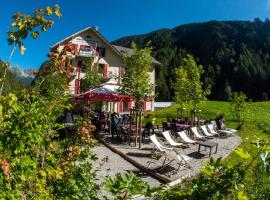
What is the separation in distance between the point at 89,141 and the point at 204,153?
397 inches

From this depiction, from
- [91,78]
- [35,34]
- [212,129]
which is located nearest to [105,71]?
[91,78]

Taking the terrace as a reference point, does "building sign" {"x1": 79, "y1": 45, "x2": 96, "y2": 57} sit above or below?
above

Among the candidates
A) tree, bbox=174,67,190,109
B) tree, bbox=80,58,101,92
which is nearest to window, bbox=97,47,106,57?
tree, bbox=80,58,101,92

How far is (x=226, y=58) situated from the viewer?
12694 cm

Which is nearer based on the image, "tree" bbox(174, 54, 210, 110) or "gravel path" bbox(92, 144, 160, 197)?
"gravel path" bbox(92, 144, 160, 197)

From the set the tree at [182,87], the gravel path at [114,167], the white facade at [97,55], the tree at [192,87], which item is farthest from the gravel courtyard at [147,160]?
the white facade at [97,55]

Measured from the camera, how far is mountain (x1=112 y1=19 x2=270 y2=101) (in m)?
105

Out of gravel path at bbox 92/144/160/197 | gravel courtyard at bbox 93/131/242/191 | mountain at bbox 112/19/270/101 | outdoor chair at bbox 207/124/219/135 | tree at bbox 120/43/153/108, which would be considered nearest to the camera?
gravel path at bbox 92/144/160/197

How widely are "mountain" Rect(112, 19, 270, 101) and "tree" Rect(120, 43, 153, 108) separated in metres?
65.4

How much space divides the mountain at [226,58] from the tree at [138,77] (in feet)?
215

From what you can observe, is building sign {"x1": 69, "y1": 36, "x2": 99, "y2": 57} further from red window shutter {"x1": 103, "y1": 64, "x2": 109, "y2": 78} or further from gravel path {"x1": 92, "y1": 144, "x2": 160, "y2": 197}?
gravel path {"x1": 92, "y1": 144, "x2": 160, "y2": 197}

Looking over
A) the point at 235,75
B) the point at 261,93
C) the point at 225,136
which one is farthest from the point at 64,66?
the point at 235,75

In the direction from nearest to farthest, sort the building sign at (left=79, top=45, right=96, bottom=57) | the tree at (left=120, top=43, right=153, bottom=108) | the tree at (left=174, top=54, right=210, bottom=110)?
the tree at (left=120, top=43, right=153, bottom=108)
the tree at (left=174, top=54, right=210, bottom=110)
the building sign at (left=79, top=45, right=96, bottom=57)

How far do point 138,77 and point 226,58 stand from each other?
11654 cm
